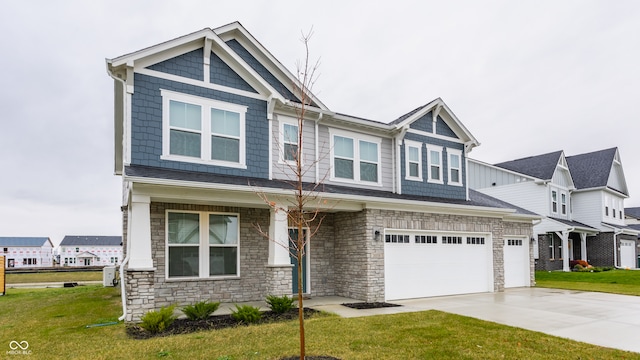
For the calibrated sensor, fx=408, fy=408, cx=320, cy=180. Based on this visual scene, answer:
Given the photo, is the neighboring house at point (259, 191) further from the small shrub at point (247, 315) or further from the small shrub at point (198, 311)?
the small shrub at point (247, 315)

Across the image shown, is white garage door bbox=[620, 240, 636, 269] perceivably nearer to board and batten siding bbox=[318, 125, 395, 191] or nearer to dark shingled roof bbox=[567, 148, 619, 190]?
dark shingled roof bbox=[567, 148, 619, 190]

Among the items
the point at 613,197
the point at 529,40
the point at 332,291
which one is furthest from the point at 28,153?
the point at 613,197

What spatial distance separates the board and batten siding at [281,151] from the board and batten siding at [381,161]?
0.75 ft

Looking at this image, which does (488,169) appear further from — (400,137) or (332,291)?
(332,291)

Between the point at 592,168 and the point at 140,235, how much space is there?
30.6 metres

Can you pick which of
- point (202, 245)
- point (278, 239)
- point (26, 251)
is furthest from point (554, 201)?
point (26, 251)

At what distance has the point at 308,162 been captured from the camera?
12.7 metres

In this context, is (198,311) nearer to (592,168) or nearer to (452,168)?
(452,168)

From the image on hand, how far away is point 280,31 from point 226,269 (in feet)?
27.6

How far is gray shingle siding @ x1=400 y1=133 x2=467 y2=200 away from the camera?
14.5m

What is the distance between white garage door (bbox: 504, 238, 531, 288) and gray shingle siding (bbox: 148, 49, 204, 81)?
13.4 meters

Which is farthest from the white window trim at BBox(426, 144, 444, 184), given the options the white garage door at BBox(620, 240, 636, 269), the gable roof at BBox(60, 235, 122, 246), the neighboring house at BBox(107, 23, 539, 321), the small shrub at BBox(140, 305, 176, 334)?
the gable roof at BBox(60, 235, 122, 246)

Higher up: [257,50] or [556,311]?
[257,50]

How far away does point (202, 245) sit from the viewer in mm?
11000
